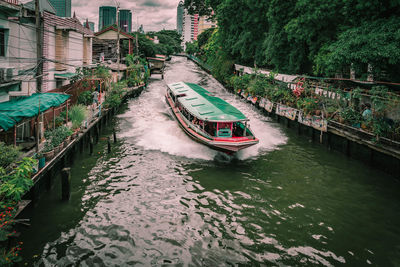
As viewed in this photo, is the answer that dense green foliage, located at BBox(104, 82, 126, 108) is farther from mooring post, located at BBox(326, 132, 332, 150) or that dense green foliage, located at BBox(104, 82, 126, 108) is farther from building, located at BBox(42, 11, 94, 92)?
mooring post, located at BBox(326, 132, 332, 150)

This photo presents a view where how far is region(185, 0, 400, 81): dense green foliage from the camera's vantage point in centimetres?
1761

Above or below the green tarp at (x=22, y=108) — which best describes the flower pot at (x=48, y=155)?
below

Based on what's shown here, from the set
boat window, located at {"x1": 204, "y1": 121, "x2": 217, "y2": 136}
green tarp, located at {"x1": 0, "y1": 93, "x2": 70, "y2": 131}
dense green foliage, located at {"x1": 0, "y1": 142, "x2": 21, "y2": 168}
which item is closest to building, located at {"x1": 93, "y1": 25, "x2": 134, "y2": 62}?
boat window, located at {"x1": 204, "y1": 121, "x2": 217, "y2": 136}

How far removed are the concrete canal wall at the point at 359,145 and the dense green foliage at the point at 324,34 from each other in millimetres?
4084

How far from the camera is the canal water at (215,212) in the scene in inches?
375

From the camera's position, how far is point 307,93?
25875 mm

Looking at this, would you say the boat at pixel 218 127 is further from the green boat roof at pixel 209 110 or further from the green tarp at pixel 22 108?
the green tarp at pixel 22 108

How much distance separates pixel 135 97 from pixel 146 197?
2849 centimetres

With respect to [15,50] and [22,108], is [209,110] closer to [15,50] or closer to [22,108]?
[22,108]

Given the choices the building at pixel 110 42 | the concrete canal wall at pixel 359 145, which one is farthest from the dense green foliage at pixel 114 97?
the building at pixel 110 42

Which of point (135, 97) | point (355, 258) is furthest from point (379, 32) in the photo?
point (135, 97)

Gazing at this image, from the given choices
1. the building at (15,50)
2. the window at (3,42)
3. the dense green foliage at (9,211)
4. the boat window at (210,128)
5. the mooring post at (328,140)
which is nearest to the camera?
the dense green foliage at (9,211)

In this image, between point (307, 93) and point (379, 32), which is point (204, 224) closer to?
point (379, 32)

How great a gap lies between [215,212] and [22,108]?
9.29 meters
